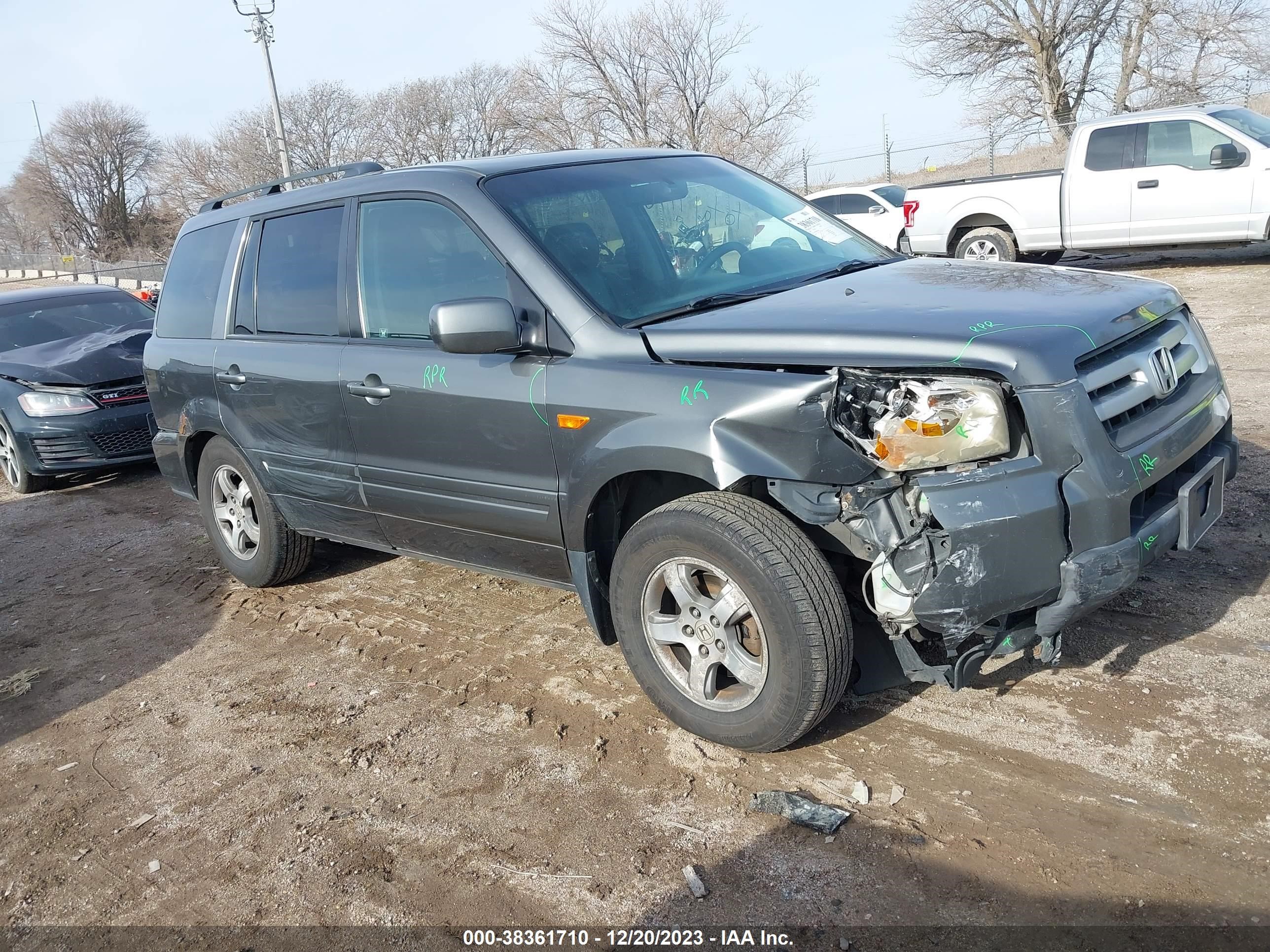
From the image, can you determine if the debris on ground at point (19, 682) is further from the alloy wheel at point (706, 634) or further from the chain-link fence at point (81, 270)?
the chain-link fence at point (81, 270)

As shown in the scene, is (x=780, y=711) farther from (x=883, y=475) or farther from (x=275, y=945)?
(x=275, y=945)

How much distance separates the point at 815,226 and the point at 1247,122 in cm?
1062

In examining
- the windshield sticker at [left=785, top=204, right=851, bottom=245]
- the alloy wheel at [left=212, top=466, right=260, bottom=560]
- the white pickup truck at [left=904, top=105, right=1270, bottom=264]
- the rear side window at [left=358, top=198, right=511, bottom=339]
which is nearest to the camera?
the rear side window at [left=358, top=198, right=511, bottom=339]

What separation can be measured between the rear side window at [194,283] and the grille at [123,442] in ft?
9.81

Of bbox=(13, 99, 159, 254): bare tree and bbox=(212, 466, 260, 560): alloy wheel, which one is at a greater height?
bbox=(13, 99, 159, 254): bare tree

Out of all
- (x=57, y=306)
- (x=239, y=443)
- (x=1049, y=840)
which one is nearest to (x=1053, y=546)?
(x=1049, y=840)

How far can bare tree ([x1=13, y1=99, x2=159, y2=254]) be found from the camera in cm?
5941

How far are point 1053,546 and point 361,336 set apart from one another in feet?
9.33

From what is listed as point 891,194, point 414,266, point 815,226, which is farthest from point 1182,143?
point 414,266

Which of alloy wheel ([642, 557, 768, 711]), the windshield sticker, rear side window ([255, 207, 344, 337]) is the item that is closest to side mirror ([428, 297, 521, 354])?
alloy wheel ([642, 557, 768, 711])

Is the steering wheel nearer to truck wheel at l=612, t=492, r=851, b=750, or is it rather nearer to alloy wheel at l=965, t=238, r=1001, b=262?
truck wheel at l=612, t=492, r=851, b=750

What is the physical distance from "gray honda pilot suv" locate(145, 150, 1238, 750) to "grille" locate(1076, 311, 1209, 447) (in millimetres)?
14

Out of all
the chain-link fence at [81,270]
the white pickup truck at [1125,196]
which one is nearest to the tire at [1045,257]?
the white pickup truck at [1125,196]

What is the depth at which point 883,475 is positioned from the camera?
9.78 ft
